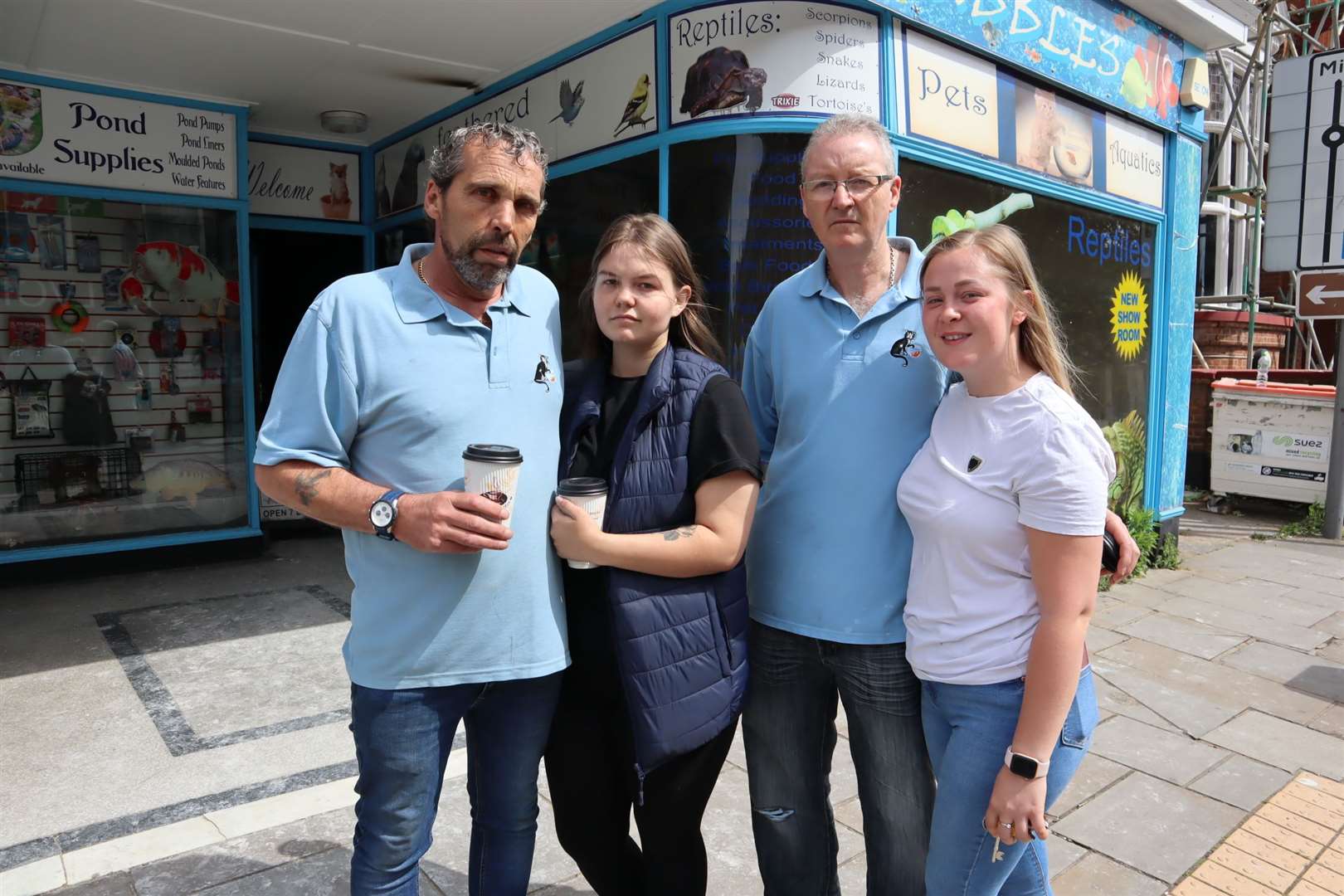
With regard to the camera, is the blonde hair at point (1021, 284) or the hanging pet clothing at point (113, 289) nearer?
the blonde hair at point (1021, 284)

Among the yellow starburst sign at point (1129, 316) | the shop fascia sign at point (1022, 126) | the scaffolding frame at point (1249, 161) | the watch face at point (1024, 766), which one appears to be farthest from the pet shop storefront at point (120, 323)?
the scaffolding frame at point (1249, 161)

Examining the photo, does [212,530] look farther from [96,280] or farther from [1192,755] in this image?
[1192,755]

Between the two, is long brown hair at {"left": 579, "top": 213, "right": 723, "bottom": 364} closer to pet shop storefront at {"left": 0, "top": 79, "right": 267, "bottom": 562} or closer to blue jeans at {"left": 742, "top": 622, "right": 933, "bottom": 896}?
blue jeans at {"left": 742, "top": 622, "right": 933, "bottom": 896}

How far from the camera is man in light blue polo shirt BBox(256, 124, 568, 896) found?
178 centimetres

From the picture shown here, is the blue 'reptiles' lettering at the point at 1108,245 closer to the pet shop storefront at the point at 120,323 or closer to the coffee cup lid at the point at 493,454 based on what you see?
the coffee cup lid at the point at 493,454

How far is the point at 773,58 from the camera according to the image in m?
4.31

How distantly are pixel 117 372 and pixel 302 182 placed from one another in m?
2.09

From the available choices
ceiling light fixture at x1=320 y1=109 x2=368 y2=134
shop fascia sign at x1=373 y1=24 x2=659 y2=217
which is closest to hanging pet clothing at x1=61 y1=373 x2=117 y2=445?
ceiling light fixture at x1=320 y1=109 x2=368 y2=134

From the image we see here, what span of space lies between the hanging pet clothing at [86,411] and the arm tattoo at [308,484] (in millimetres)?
5465

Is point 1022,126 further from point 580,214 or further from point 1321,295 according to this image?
point 1321,295

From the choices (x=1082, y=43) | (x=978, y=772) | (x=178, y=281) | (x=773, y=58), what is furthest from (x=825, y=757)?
(x=178, y=281)

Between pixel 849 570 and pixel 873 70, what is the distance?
3.43m

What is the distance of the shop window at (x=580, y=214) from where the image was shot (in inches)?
190

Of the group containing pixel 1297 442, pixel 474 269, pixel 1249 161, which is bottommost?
pixel 1297 442
